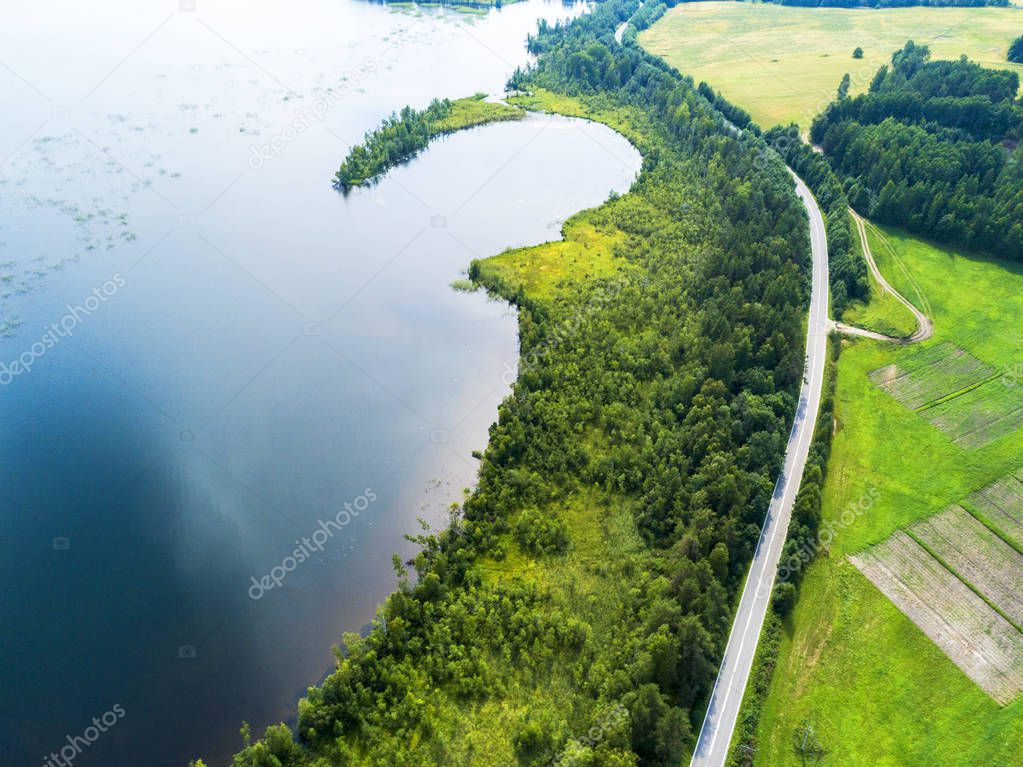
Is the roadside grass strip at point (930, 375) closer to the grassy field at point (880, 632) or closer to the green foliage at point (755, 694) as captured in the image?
the grassy field at point (880, 632)

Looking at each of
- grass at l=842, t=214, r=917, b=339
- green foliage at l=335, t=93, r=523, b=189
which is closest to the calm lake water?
green foliage at l=335, t=93, r=523, b=189

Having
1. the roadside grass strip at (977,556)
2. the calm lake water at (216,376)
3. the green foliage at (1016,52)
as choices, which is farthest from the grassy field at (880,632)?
the green foliage at (1016,52)

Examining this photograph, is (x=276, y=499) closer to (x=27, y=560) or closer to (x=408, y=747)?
(x=27, y=560)

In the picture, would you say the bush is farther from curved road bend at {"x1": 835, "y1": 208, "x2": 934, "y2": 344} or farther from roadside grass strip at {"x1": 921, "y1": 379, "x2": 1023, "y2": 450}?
roadside grass strip at {"x1": 921, "y1": 379, "x2": 1023, "y2": 450}

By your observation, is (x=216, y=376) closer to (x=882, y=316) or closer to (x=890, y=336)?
(x=890, y=336)

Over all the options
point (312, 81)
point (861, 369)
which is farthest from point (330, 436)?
point (312, 81)

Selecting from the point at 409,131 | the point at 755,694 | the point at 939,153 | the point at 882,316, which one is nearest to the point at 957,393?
the point at 882,316
